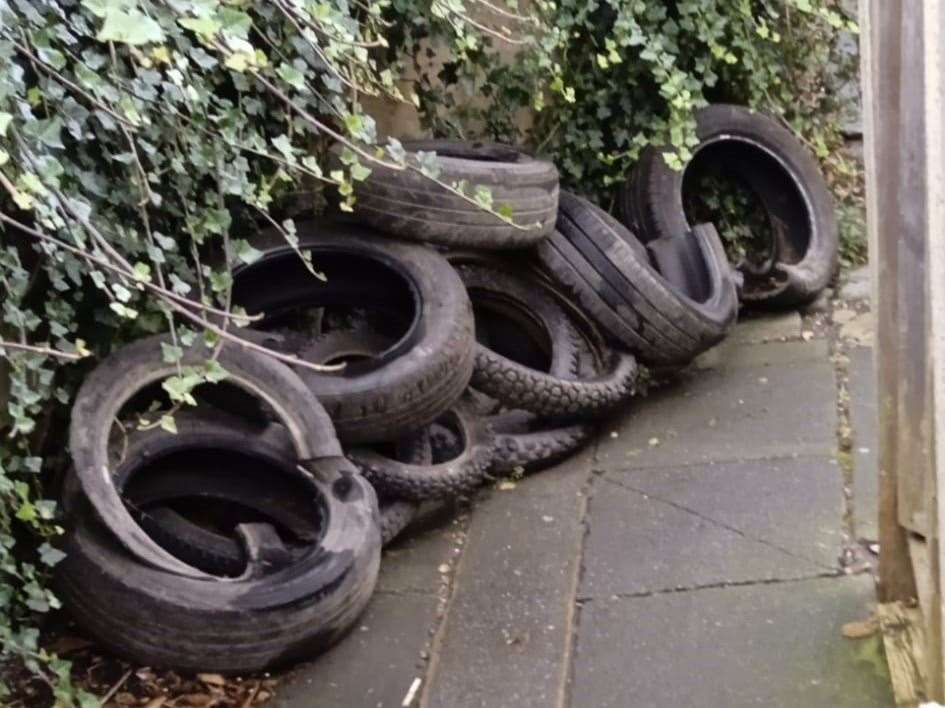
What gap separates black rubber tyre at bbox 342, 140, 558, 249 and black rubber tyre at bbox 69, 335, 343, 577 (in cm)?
68

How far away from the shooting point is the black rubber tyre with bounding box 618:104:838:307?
16.3ft

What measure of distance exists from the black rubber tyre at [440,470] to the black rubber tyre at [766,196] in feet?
4.45

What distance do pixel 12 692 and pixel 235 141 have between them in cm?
150

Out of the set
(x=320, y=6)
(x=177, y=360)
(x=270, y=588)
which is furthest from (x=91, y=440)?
(x=320, y=6)

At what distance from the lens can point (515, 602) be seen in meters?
3.45

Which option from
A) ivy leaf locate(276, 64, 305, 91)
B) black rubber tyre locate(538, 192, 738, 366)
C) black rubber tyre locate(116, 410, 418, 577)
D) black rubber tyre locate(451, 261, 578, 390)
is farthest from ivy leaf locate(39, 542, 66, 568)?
black rubber tyre locate(538, 192, 738, 366)

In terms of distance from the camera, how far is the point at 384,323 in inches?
164

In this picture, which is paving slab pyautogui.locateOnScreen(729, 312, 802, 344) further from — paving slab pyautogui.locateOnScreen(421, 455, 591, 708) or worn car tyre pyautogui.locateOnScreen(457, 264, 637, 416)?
paving slab pyautogui.locateOnScreen(421, 455, 591, 708)

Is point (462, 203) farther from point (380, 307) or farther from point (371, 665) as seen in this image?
point (371, 665)

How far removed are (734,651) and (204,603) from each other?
4.26ft

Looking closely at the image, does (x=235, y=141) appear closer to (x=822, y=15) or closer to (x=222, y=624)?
(x=222, y=624)

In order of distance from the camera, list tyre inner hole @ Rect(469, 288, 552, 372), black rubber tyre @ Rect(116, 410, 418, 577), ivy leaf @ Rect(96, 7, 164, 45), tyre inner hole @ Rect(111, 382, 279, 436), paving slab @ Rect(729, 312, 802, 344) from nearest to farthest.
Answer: ivy leaf @ Rect(96, 7, 164, 45) → black rubber tyre @ Rect(116, 410, 418, 577) → tyre inner hole @ Rect(111, 382, 279, 436) → tyre inner hole @ Rect(469, 288, 552, 372) → paving slab @ Rect(729, 312, 802, 344)

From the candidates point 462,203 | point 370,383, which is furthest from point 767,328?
point 370,383

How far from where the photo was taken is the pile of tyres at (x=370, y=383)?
3068mm
